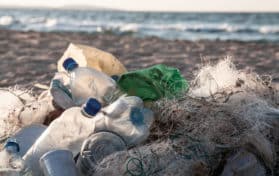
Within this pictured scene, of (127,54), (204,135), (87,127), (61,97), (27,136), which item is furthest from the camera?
(127,54)

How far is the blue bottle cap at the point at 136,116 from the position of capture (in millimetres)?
2486

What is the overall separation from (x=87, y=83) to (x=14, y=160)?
0.74 meters

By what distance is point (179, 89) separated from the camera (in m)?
3.07

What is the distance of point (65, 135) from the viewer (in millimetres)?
2607

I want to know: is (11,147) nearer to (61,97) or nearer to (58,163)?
(58,163)

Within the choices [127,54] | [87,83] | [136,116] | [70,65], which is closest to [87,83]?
[87,83]

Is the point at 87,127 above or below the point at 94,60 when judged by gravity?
below

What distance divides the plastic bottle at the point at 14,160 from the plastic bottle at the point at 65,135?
0.11 meters

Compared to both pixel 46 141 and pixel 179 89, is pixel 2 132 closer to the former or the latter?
pixel 46 141

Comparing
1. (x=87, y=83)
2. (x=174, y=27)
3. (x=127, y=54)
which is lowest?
(x=174, y=27)

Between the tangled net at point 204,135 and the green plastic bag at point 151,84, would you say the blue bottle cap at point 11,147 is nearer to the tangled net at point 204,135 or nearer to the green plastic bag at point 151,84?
the tangled net at point 204,135

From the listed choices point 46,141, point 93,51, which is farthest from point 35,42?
point 46,141

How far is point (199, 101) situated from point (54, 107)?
788 mm

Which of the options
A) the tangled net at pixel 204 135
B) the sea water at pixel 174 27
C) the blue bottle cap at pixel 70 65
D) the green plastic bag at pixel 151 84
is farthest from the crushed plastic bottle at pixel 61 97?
the sea water at pixel 174 27
